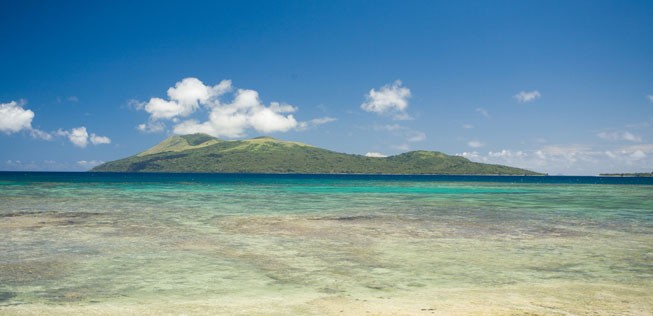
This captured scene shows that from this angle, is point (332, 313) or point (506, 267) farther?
point (506, 267)

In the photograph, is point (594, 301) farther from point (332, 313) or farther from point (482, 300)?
point (332, 313)

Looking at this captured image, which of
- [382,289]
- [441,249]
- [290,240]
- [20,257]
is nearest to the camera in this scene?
[382,289]

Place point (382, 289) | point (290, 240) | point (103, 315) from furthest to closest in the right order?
point (290, 240) < point (382, 289) < point (103, 315)

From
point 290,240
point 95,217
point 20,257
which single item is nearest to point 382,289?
point 290,240

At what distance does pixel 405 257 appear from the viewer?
15.0 m

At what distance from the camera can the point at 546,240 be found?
1895cm

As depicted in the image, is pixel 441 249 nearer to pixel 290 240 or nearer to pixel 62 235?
pixel 290 240

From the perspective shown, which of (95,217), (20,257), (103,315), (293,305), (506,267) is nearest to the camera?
(103,315)

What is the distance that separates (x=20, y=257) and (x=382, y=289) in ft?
36.0

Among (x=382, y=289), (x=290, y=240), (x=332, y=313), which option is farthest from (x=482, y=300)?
(x=290, y=240)

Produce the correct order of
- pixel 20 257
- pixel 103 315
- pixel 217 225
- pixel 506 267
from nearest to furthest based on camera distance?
pixel 103 315
pixel 506 267
pixel 20 257
pixel 217 225

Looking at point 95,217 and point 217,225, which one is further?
point 95,217

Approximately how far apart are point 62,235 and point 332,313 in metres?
15.1

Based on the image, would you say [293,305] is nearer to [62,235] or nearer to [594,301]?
[594,301]
